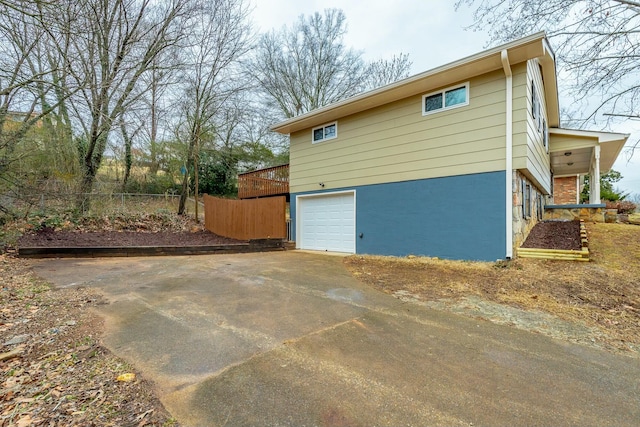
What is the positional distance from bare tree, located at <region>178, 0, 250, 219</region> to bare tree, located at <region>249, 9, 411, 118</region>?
3455 mm

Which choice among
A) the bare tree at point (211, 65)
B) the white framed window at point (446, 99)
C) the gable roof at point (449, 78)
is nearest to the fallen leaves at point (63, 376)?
the gable roof at point (449, 78)

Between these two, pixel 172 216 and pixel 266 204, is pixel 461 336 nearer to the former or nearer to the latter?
pixel 266 204

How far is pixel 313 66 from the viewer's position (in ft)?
51.2

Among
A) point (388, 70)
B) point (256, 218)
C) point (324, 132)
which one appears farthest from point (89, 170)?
point (388, 70)

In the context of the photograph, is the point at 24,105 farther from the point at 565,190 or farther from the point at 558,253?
the point at 565,190

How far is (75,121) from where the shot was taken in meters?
9.17

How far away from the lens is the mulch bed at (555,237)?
5988mm

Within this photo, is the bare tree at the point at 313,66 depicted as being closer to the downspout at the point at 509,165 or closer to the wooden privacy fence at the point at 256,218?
the wooden privacy fence at the point at 256,218

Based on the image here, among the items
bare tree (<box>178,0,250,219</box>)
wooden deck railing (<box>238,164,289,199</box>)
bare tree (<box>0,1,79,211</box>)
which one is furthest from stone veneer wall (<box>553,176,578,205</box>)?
bare tree (<box>0,1,79,211</box>)

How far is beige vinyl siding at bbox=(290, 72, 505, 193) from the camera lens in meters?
6.04

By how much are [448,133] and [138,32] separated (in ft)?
32.0

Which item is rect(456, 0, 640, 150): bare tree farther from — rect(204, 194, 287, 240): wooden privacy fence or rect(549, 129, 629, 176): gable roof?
rect(204, 194, 287, 240): wooden privacy fence

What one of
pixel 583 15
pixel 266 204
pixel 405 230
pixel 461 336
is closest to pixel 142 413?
pixel 461 336

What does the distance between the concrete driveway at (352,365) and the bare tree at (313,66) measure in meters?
14.2
